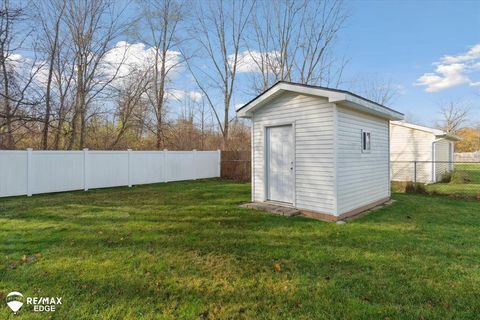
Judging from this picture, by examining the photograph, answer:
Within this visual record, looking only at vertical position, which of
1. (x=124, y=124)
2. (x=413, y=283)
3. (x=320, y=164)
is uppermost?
(x=124, y=124)

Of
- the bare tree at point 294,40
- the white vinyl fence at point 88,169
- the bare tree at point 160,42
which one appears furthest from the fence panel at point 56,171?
the bare tree at point 294,40

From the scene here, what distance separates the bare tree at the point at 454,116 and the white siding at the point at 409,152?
3106 centimetres

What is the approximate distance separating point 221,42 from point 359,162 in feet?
50.8

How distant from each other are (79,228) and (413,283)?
543cm

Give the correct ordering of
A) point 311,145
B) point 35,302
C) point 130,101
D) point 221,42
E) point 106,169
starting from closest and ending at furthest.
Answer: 1. point 35,302
2. point 311,145
3. point 106,169
4. point 130,101
5. point 221,42

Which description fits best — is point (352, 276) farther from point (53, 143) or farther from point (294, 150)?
point (53, 143)

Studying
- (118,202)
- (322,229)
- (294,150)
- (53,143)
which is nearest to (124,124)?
(53,143)

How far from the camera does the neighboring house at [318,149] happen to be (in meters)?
5.39

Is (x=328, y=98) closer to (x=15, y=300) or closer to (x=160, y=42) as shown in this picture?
(x=15, y=300)

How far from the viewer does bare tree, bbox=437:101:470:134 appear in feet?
118

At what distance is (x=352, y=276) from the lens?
2.95 m

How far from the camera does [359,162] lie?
6.23 metres

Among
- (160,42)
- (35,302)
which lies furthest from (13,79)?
(160,42)

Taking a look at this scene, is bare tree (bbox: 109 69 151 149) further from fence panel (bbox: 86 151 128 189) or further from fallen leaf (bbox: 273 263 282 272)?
fallen leaf (bbox: 273 263 282 272)
